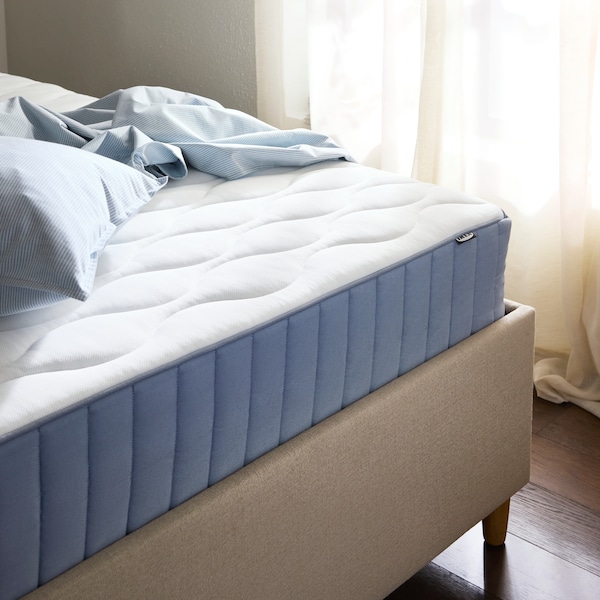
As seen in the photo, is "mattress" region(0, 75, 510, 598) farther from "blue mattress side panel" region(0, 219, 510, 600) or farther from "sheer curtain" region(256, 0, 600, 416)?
"sheer curtain" region(256, 0, 600, 416)

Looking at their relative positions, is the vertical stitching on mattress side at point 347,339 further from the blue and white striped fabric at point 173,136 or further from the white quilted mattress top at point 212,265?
the blue and white striped fabric at point 173,136

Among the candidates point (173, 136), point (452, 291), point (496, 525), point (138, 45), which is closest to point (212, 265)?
point (452, 291)

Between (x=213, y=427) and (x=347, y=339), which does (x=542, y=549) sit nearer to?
(x=347, y=339)

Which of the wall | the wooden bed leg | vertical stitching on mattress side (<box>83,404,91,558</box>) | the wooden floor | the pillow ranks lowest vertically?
the wooden floor

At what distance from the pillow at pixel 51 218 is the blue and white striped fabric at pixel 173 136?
21 cm

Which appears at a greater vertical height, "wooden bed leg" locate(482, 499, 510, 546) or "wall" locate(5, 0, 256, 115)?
"wall" locate(5, 0, 256, 115)

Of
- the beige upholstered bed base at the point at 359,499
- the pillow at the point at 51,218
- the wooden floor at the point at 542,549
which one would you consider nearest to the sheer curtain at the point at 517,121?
the wooden floor at the point at 542,549

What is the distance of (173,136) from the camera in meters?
1.64

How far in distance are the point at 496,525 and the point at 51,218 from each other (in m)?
0.94

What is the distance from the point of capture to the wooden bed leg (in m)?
1.54

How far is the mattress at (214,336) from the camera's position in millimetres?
921

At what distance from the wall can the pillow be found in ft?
5.25

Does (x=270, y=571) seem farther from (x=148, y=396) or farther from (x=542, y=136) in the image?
(x=542, y=136)

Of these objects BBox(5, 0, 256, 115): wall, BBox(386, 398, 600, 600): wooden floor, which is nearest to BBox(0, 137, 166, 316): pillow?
BBox(386, 398, 600, 600): wooden floor
